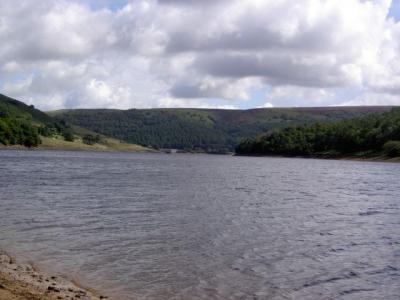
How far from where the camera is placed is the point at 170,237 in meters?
31.3

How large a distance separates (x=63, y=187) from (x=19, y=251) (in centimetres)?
3734

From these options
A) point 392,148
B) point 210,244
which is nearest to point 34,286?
point 210,244

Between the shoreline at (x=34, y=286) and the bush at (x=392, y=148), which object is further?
the bush at (x=392, y=148)

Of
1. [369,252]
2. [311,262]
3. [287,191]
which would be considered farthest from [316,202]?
[311,262]

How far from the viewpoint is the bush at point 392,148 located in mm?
182500

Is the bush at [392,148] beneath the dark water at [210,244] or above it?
above

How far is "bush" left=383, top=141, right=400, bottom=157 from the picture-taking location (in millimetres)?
182500

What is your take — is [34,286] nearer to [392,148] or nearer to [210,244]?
[210,244]

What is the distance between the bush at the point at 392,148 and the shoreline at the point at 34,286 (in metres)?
175

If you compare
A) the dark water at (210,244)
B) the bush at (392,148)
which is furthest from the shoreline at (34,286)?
the bush at (392,148)

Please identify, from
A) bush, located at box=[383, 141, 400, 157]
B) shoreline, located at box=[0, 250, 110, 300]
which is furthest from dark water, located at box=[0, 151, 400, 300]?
bush, located at box=[383, 141, 400, 157]

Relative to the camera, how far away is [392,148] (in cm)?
18612

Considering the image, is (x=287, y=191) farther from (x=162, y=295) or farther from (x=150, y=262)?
(x=162, y=295)

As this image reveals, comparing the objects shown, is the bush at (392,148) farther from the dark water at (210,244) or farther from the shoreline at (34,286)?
the shoreline at (34,286)
